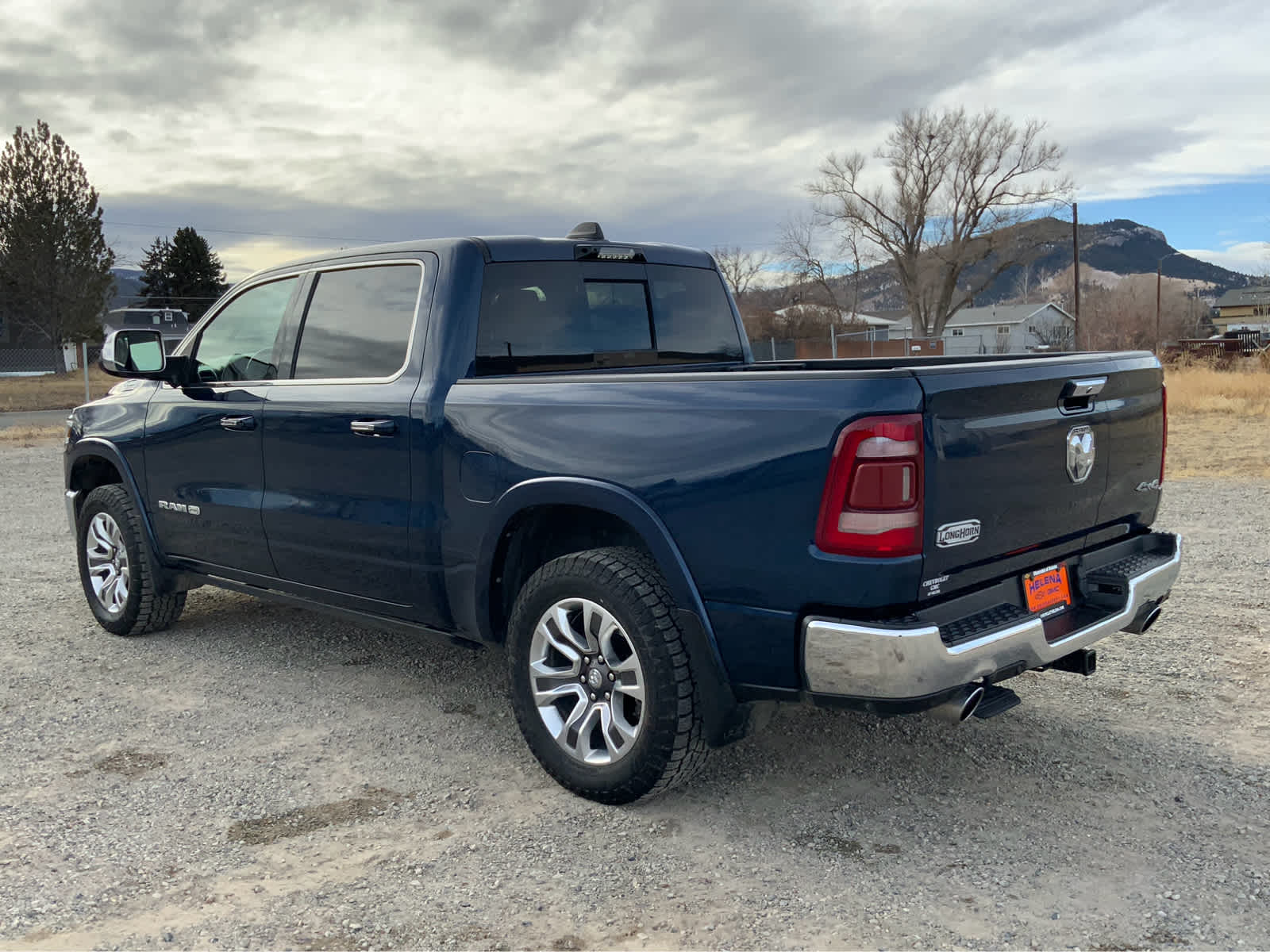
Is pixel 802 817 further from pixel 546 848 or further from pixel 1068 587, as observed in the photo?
pixel 1068 587

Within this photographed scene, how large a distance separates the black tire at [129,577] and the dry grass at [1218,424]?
32.6 feet

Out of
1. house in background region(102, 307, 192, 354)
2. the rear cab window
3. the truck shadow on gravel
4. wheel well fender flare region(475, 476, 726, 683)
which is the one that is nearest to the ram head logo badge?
the truck shadow on gravel

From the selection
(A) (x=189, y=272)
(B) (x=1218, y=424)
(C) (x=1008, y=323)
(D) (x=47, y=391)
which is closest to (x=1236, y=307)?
(C) (x=1008, y=323)

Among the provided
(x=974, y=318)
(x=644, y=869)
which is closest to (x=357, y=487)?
(x=644, y=869)

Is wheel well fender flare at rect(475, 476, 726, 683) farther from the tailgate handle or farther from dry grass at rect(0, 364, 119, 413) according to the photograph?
dry grass at rect(0, 364, 119, 413)

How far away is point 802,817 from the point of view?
11.4 ft

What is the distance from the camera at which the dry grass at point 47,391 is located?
91.6ft

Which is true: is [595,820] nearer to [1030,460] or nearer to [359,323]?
[1030,460]

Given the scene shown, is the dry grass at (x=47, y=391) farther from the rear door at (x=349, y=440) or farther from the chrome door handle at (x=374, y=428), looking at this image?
the chrome door handle at (x=374, y=428)

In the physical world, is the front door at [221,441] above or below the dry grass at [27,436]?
above

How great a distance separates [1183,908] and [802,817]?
1.11 meters

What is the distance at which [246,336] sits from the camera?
5047 millimetres

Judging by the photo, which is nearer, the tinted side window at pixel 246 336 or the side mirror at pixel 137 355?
the tinted side window at pixel 246 336

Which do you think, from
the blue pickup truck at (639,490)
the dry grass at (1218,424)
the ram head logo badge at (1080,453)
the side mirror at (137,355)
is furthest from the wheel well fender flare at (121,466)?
the dry grass at (1218,424)
